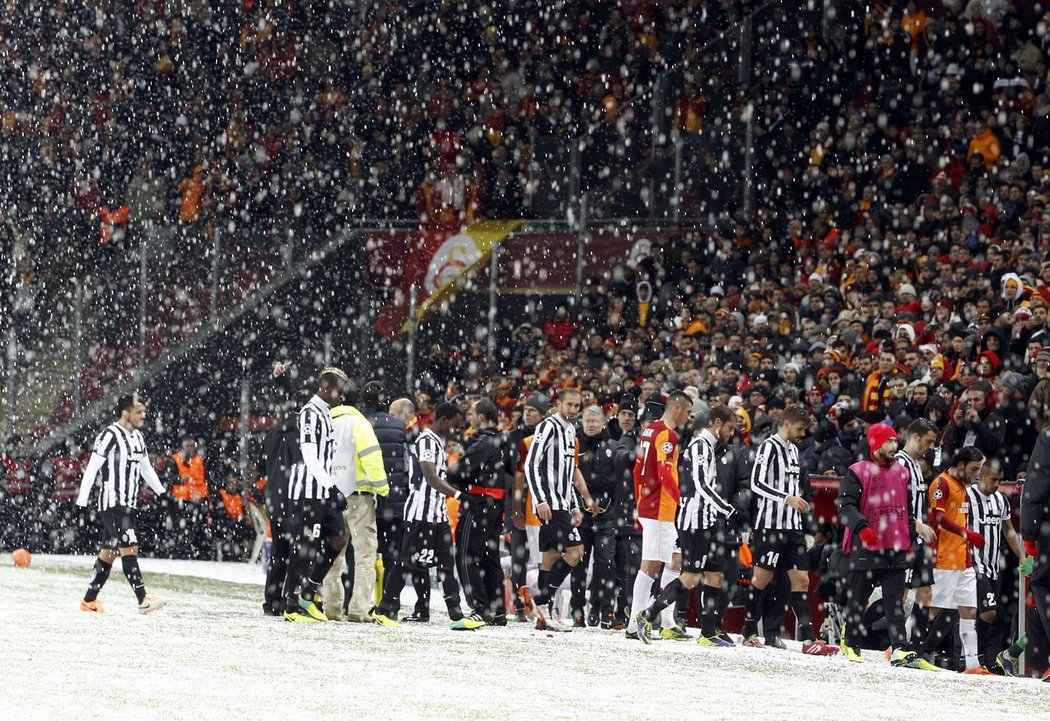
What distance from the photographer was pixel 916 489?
1210 cm

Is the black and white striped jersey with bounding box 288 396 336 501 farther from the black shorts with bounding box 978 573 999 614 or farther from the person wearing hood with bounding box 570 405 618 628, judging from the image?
the black shorts with bounding box 978 573 999 614

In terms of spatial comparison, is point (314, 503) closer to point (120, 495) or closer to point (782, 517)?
point (120, 495)

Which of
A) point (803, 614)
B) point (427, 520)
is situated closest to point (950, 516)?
point (803, 614)

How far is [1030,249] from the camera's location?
16922mm

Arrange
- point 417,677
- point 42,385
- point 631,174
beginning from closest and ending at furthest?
point 417,677 < point 631,174 < point 42,385

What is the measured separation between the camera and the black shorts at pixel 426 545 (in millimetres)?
13820

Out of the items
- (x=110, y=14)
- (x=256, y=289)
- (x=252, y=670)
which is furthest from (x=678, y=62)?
(x=252, y=670)

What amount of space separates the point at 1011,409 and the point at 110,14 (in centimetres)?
2143

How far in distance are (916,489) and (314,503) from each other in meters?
4.36

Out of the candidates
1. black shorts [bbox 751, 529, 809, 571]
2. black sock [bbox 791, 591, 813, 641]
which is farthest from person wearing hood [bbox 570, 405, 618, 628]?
black sock [bbox 791, 591, 813, 641]

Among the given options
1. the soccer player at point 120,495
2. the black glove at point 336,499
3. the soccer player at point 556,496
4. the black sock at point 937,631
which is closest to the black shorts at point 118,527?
the soccer player at point 120,495

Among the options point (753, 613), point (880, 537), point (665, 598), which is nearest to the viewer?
point (880, 537)

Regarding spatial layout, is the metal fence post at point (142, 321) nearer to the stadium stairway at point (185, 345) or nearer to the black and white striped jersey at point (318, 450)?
the stadium stairway at point (185, 345)

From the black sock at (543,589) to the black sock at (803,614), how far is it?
76.6 inches
